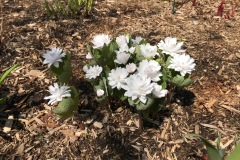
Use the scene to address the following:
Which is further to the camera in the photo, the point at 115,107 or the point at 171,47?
the point at 115,107

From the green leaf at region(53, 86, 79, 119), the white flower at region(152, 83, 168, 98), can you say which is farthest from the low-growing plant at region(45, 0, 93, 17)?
the white flower at region(152, 83, 168, 98)

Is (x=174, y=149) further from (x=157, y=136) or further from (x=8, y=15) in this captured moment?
(x=8, y=15)

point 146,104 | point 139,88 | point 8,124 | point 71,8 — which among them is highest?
point 139,88

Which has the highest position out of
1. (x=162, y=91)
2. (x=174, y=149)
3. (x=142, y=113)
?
(x=162, y=91)

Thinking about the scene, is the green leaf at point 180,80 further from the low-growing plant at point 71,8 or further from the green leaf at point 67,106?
the low-growing plant at point 71,8

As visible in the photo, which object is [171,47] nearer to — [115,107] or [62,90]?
[115,107]

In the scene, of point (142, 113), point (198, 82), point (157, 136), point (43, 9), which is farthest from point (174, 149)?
point (43, 9)

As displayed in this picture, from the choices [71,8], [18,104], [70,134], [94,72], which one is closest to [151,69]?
[94,72]
